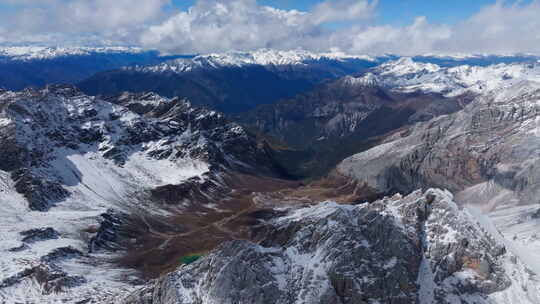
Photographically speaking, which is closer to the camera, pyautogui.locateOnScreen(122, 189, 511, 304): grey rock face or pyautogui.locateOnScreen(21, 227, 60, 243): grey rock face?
pyautogui.locateOnScreen(122, 189, 511, 304): grey rock face

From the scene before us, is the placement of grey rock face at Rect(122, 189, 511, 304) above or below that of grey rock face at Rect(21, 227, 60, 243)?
above

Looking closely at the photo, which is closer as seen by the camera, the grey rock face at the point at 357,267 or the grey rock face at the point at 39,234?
the grey rock face at the point at 357,267

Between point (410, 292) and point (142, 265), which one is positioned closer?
point (410, 292)

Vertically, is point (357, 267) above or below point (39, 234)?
above

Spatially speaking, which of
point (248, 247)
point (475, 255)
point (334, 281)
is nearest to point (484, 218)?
point (475, 255)

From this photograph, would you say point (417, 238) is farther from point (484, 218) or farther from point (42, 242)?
point (42, 242)

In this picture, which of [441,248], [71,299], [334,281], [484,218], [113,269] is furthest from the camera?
[113,269]

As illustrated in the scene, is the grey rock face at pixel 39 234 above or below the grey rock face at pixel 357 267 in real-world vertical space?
below

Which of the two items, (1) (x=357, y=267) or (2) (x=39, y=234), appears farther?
(2) (x=39, y=234)
